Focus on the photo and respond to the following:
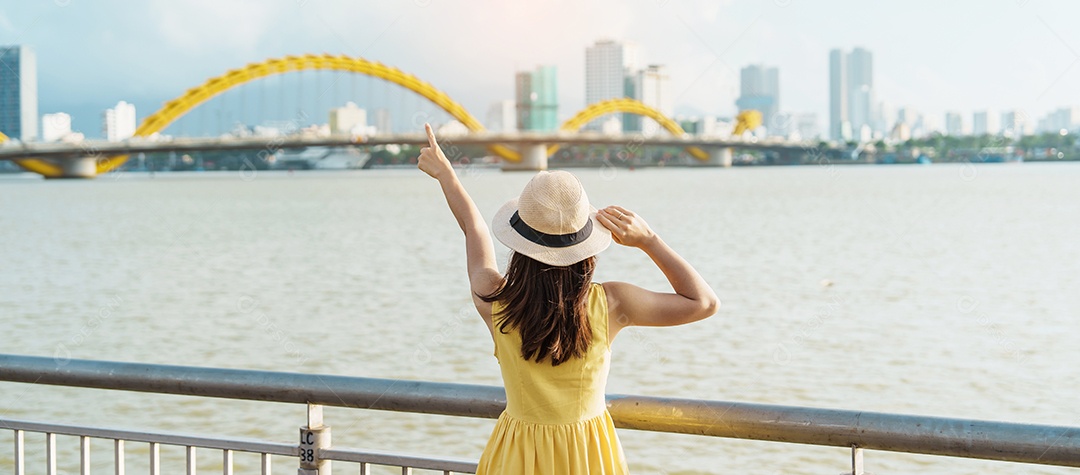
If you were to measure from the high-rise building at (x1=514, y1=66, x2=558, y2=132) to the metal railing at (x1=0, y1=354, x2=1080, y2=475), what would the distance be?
221 ft

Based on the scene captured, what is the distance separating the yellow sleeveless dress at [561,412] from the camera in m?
2.03

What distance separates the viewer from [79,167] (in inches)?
2354

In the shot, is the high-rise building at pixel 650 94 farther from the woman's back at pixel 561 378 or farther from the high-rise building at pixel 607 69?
the woman's back at pixel 561 378

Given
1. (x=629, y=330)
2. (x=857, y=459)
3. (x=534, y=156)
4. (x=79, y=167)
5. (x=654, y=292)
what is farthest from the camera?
(x=534, y=156)

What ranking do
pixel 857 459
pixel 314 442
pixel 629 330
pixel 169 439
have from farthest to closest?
pixel 629 330
pixel 169 439
pixel 314 442
pixel 857 459

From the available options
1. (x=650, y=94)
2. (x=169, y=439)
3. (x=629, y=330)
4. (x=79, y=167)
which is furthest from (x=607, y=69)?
(x=169, y=439)

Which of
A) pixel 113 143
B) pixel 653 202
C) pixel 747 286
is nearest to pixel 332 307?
pixel 747 286

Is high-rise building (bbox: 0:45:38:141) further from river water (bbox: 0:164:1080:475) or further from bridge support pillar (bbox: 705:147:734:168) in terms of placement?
bridge support pillar (bbox: 705:147:734:168)

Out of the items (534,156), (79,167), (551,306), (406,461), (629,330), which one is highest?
(534,156)

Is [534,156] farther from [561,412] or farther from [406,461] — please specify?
[561,412]

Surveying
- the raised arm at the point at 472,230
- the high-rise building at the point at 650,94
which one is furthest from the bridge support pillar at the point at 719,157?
the raised arm at the point at 472,230

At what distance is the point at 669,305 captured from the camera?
1994mm

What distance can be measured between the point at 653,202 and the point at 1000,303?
29.6m

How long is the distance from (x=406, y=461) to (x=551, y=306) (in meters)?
0.67
